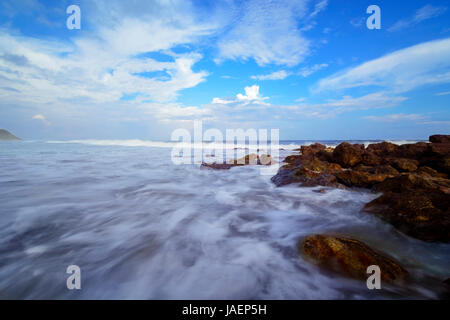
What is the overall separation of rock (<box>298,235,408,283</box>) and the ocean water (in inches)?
3.4

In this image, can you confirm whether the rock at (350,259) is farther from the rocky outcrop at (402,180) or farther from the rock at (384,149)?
the rock at (384,149)

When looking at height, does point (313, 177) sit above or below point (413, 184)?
below

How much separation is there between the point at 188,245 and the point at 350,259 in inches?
68.8

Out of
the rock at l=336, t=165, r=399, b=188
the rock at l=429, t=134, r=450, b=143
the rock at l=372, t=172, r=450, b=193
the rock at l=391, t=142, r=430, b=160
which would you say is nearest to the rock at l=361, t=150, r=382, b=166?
the rock at l=391, t=142, r=430, b=160

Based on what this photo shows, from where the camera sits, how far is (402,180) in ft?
11.2

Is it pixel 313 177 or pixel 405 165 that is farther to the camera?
pixel 405 165

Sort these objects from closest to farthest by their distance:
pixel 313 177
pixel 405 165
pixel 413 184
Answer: pixel 413 184 < pixel 313 177 < pixel 405 165

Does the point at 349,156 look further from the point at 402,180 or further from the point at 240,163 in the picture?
the point at 240,163

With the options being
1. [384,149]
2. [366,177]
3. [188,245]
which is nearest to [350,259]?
[188,245]

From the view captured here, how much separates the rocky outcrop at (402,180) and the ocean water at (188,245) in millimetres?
211

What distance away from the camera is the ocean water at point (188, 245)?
1.70 m
